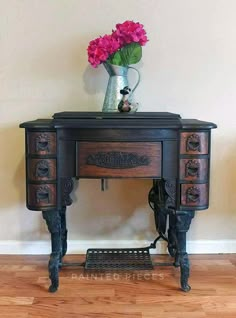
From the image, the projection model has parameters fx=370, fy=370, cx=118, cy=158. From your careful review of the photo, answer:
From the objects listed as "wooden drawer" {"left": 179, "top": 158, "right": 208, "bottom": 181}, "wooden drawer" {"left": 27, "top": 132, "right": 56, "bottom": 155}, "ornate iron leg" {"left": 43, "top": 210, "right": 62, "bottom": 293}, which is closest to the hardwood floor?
"ornate iron leg" {"left": 43, "top": 210, "right": 62, "bottom": 293}

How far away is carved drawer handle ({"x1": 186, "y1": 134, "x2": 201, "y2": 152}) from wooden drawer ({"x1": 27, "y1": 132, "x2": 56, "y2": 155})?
0.57 m

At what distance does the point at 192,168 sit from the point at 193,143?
107 millimetres

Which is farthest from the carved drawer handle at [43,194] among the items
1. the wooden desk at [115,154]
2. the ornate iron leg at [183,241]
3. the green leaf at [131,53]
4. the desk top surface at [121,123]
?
the green leaf at [131,53]

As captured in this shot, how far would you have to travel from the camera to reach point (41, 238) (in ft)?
6.88

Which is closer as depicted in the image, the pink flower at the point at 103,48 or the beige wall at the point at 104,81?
the pink flower at the point at 103,48

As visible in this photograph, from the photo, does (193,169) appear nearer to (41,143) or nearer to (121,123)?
(121,123)

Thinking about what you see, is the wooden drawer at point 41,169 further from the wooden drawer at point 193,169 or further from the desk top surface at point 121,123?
the wooden drawer at point 193,169

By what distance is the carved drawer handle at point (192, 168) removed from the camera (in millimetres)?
1581

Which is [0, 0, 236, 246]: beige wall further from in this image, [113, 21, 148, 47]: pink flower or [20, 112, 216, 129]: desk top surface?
[20, 112, 216, 129]: desk top surface

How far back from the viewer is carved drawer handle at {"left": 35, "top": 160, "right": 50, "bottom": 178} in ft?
5.15

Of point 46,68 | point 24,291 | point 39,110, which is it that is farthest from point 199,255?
point 46,68

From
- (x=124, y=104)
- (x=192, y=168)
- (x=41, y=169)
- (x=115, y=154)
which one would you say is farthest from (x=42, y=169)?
(x=192, y=168)

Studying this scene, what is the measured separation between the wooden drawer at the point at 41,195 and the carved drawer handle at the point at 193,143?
600 millimetres

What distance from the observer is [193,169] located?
5.21 ft
